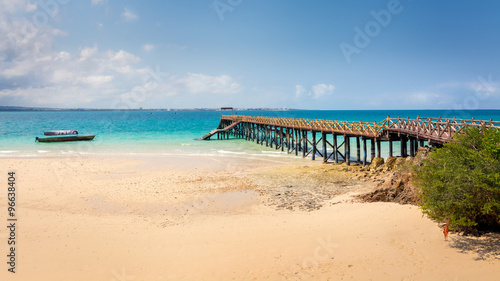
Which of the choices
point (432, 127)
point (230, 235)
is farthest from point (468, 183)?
point (432, 127)

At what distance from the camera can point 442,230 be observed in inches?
401

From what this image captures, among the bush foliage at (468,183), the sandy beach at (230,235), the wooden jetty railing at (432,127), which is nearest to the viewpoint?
the sandy beach at (230,235)

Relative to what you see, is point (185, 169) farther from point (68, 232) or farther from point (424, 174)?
point (424, 174)

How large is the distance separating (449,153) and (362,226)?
11.9 feet

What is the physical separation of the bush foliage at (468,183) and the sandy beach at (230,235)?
0.81m

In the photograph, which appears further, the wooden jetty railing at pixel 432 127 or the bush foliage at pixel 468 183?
the wooden jetty railing at pixel 432 127

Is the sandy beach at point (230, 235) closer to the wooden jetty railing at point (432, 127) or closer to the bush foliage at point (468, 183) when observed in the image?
the bush foliage at point (468, 183)

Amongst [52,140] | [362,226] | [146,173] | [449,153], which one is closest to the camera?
[449,153]

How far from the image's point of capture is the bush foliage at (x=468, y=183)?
8.75 m

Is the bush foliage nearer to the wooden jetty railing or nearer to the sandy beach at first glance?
the sandy beach

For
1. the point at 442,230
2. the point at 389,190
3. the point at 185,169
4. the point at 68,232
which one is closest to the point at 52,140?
the point at 185,169

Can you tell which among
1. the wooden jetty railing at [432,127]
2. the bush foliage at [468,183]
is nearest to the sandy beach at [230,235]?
the bush foliage at [468,183]

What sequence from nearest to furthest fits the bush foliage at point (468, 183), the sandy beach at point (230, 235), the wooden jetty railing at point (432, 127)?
the sandy beach at point (230, 235)
the bush foliage at point (468, 183)
the wooden jetty railing at point (432, 127)

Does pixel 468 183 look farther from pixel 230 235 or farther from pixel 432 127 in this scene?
pixel 432 127
